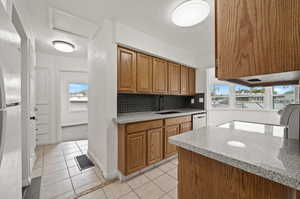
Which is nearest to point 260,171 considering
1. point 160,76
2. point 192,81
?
point 160,76

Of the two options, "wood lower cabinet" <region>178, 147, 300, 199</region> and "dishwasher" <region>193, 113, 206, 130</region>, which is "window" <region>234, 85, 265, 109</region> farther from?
"wood lower cabinet" <region>178, 147, 300, 199</region>

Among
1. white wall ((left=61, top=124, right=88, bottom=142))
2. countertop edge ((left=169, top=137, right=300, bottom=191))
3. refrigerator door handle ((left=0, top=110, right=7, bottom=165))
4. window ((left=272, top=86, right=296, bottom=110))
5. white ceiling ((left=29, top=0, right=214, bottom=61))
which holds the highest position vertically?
white ceiling ((left=29, top=0, right=214, bottom=61))

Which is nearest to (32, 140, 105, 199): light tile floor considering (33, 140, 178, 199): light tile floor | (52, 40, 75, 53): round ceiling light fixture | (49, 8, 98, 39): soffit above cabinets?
(33, 140, 178, 199): light tile floor

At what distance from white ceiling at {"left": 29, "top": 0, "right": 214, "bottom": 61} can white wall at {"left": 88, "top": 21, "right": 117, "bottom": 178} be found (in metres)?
0.25

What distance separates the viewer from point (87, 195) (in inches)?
62.5

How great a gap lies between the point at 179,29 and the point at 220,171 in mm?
2277

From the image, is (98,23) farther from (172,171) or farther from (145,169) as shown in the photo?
(172,171)

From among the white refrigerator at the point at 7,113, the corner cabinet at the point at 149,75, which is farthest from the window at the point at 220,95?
the white refrigerator at the point at 7,113

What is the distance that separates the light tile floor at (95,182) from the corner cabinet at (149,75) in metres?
1.42

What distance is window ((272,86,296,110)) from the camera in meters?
3.49

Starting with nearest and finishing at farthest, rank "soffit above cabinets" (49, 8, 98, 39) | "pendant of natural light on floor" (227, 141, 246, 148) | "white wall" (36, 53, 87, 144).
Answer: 1. "pendant of natural light on floor" (227, 141, 246, 148)
2. "soffit above cabinets" (49, 8, 98, 39)
3. "white wall" (36, 53, 87, 144)

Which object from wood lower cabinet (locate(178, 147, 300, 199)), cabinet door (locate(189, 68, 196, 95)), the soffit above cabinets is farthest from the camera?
cabinet door (locate(189, 68, 196, 95))

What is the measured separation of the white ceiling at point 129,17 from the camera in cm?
161

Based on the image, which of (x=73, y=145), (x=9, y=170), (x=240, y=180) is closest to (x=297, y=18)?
(x=240, y=180)
